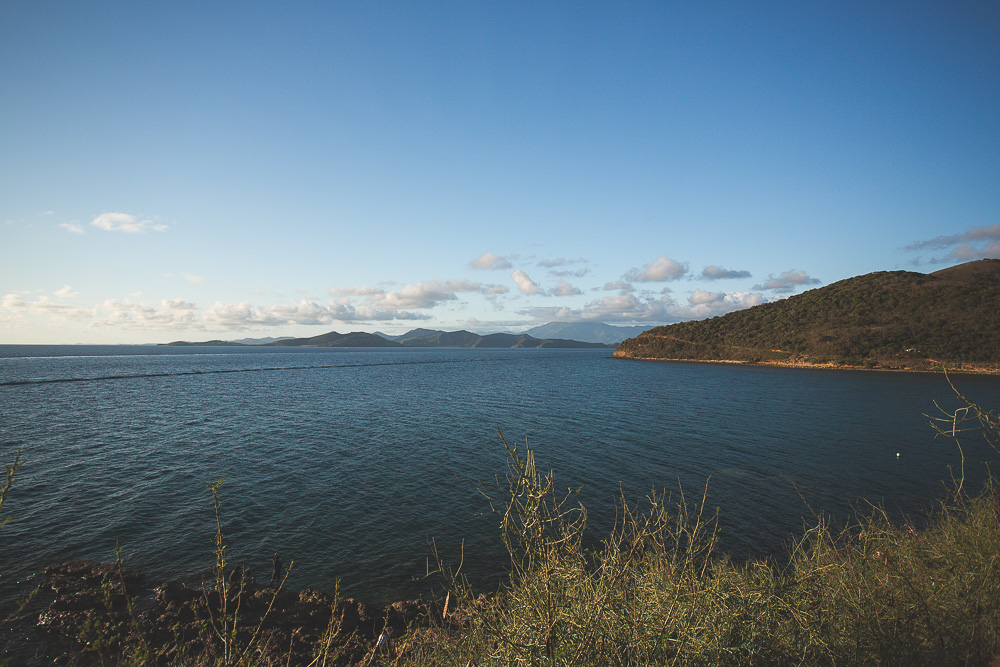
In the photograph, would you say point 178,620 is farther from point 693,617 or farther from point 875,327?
point 875,327

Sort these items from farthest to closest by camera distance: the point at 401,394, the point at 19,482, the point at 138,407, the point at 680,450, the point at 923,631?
the point at 401,394 < the point at 138,407 < the point at 680,450 < the point at 19,482 < the point at 923,631

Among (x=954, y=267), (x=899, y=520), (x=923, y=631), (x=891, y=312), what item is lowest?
(x=899, y=520)

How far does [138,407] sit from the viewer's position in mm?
44000

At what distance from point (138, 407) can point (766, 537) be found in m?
54.9

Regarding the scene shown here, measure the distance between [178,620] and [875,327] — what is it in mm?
118731

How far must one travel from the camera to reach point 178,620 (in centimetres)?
1080

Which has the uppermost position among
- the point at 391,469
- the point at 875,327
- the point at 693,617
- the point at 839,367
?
the point at 875,327

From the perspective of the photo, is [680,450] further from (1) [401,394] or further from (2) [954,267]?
(2) [954,267]

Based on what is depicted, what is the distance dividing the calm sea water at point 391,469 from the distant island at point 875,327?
37336 mm

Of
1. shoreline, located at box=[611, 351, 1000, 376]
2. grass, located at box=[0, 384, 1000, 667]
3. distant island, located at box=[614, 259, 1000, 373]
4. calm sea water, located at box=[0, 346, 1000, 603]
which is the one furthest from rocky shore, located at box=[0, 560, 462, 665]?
distant island, located at box=[614, 259, 1000, 373]

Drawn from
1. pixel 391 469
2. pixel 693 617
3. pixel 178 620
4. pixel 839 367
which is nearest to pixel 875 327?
pixel 839 367

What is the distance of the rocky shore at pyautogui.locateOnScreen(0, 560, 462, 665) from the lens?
969 cm

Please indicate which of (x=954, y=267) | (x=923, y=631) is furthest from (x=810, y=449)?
(x=954, y=267)

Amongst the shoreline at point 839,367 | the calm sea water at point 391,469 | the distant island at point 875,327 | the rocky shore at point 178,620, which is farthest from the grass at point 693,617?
the distant island at point 875,327
